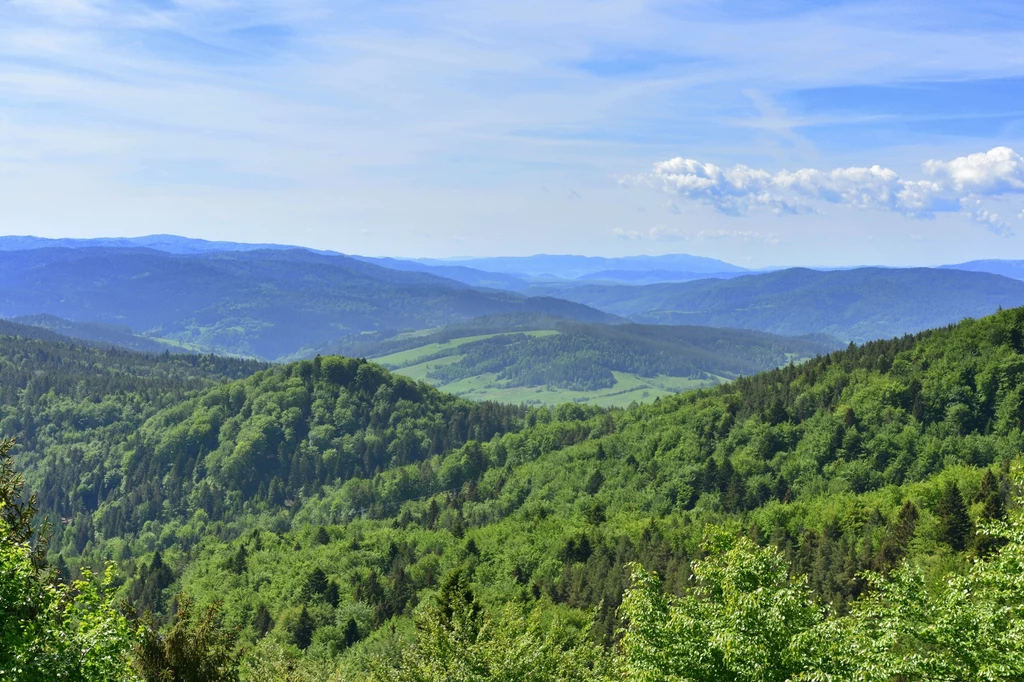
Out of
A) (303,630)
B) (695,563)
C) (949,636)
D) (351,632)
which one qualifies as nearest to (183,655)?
(695,563)

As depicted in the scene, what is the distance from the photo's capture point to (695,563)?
133 ft

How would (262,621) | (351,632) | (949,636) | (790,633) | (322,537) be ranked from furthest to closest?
(322,537) → (262,621) → (351,632) → (790,633) → (949,636)

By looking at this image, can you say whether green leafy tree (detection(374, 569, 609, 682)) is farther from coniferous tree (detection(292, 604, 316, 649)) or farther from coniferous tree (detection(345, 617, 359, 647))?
coniferous tree (detection(292, 604, 316, 649))

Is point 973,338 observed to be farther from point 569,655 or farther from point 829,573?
point 569,655

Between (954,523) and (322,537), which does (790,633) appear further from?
(322,537)

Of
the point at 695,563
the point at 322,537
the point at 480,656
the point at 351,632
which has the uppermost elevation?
the point at 695,563

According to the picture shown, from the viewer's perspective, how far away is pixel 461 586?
63.6 meters

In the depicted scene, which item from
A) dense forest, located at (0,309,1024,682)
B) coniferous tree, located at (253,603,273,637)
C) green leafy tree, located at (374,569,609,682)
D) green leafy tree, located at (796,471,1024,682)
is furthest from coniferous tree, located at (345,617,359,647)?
green leafy tree, located at (796,471,1024,682)

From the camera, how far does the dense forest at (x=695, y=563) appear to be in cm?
3253

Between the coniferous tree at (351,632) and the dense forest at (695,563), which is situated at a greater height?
the dense forest at (695,563)

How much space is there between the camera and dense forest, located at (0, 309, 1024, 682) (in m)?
32.5

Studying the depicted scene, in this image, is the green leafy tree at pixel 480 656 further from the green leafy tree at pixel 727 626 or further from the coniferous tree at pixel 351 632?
the coniferous tree at pixel 351 632

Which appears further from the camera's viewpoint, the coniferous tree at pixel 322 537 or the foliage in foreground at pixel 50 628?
the coniferous tree at pixel 322 537

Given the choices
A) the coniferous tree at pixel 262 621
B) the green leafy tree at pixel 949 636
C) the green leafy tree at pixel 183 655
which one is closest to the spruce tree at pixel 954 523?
the green leafy tree at pixel 949 636
